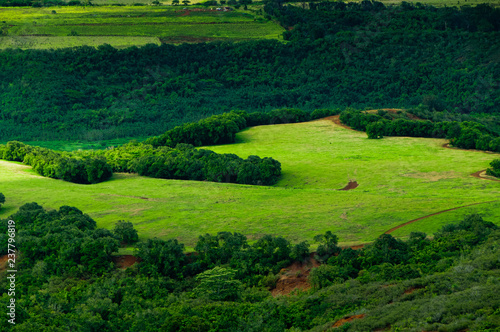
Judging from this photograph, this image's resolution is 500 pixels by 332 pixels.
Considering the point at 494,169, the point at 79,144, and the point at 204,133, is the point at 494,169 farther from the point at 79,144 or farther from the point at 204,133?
the point at 79,144

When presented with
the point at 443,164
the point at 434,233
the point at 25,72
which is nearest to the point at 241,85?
the point at 25,72

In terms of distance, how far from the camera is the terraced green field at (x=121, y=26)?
126125 mm

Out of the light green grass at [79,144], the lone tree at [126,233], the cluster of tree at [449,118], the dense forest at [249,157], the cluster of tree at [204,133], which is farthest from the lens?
the light green grass at [79,144]

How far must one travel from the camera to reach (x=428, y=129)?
280 feet

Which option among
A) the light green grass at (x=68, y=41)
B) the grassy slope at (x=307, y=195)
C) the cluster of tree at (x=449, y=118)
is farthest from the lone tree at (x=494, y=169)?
the light green grass at (x=68, y=41)

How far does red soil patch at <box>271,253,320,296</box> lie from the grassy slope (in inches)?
190

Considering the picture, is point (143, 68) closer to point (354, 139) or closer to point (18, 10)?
point (18, 10)

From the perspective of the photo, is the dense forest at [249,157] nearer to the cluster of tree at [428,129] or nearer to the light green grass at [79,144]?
the cluster of tree at [428,129]

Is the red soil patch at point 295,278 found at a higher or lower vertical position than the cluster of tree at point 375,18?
lower

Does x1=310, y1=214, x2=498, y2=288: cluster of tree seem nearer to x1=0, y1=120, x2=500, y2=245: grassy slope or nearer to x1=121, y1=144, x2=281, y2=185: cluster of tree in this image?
x1=0, y1=120, x2=500, y2=245: grassy slope

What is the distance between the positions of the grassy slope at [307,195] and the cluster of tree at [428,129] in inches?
100

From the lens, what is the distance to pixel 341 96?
407 ft

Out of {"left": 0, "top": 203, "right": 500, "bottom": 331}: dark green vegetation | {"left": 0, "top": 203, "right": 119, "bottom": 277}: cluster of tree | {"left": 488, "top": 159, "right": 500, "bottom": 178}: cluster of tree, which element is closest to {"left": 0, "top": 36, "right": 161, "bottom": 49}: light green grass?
{"left": 0, "top": 203, "right": 500, "bottom": 331}: dark green vegetation

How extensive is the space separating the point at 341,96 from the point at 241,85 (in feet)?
63.1
